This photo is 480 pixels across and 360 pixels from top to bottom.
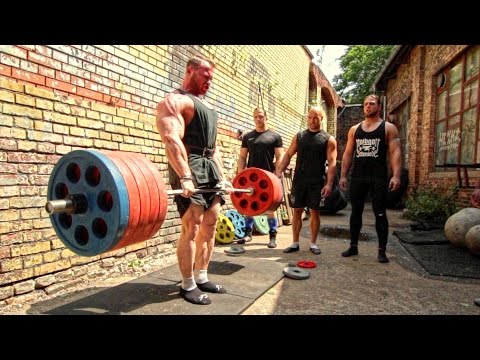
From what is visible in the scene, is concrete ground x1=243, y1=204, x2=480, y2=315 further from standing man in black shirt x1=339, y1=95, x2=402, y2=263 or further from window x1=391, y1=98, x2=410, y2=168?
window x1=391, y1=98, x2=410, y2=168

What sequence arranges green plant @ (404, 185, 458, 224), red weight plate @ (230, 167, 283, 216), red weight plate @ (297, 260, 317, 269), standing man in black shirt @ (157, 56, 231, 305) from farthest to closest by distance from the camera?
green plant @ (404, 185, 458, 224)
red weight plate @ (297, 260, 317, 269)
red weight plate @ (230, 167, 283, 216)
standing man in black shirt @ (157, 56, 231, 305)

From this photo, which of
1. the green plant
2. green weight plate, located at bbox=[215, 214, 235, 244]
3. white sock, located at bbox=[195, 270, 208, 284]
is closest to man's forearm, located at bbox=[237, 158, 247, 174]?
green weight plate, located at bbox=[215, 214, 235, 244]

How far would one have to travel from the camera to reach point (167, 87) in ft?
11.3

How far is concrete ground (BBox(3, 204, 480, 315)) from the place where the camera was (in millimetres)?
2094

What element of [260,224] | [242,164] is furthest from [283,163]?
[260,224]

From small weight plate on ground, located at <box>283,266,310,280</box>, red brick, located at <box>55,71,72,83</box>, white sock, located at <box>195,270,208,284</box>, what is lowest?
small weight plate on ground, located at <box>283,266,310,280</box>

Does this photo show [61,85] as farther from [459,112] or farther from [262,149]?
[459,112]

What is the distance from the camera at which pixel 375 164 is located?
332 cm

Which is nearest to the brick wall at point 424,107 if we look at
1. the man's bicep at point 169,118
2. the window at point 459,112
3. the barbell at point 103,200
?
the window at point 459,112

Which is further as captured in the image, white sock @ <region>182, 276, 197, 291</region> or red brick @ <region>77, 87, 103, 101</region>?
red brick @ <region>77, 87, 103, 101</region>

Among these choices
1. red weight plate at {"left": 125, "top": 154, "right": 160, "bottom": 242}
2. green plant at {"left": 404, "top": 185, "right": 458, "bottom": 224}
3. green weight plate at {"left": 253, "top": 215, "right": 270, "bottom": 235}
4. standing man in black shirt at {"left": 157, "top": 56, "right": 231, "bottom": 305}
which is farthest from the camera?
green plant at {"left": 404, "top": 185, "right": 458, "bottom": 224}

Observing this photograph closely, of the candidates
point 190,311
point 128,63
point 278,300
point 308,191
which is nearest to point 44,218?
point 190,311

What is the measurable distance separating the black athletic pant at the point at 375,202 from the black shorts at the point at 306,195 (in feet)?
1.23

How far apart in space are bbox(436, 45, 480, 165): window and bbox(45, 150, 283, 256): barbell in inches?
217
